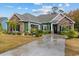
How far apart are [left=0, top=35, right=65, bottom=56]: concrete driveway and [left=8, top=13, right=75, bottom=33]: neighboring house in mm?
113

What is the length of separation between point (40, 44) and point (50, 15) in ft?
1.21

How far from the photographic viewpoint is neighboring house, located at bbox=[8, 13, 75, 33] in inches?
207

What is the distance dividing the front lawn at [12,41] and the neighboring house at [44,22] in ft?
0.33

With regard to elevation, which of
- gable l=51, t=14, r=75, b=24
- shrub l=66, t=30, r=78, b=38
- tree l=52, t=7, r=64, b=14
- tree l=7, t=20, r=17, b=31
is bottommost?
shrub l=66, t=30, r=78, b=38

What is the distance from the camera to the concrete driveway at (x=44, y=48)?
5.25m

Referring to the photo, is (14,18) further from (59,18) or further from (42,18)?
(59,18)

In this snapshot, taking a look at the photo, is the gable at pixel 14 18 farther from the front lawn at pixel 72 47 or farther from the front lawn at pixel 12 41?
the front lawn at pixel 72 47

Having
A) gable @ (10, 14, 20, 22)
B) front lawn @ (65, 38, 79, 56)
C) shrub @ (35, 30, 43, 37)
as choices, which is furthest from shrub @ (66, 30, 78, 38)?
gable @ (10, 14, 20, 22)

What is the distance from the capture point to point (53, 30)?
531 centimetres

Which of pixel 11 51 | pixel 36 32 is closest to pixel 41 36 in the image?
pixel 36 32

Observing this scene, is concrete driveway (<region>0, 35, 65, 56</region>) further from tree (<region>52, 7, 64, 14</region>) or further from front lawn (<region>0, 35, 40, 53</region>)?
tree (<region>52, 7, 64, 14</region>)

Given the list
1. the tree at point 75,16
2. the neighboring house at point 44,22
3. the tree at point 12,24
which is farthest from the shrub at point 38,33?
the tree at point 75,16

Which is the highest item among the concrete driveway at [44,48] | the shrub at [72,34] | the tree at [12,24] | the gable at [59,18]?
the gable at [59,18]

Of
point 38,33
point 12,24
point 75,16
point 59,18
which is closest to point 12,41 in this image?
point 12,24
